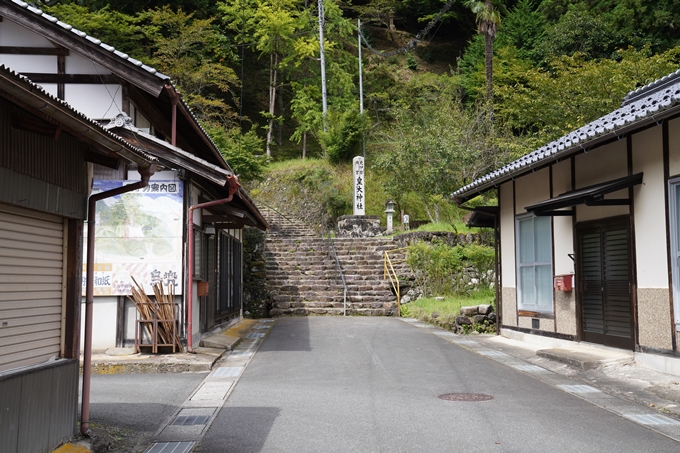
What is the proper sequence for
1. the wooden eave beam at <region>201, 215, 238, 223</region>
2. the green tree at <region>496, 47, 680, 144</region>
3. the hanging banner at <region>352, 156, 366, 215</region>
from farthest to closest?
1. the hanging banner at <region>352, 156, 366, 215</region>
2. the green tree at <region>496, 47, 680, 144</region>
3. the wooden eave beam at <region>201, 215, 238, 223</region>

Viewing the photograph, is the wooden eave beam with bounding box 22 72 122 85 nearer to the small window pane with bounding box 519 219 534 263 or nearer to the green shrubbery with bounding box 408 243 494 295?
the small window pane with bounding box 519 219 534 263

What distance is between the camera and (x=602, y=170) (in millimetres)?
10930

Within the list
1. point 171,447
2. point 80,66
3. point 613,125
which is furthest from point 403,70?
point 171,447

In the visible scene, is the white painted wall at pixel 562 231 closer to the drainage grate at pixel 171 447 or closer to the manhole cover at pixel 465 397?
the manhole cover at pixel 465 397

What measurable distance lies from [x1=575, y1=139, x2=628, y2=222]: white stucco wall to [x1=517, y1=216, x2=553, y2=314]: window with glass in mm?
1394

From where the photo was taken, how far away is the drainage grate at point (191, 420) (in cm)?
702

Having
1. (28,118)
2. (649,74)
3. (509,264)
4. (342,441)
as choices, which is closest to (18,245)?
(28,118)

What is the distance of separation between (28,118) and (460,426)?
16.2ft

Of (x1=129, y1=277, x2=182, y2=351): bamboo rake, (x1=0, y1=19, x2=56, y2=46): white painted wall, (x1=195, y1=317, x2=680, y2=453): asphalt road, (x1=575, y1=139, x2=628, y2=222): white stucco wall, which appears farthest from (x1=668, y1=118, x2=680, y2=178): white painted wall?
(x1=0, y1=19, x2=56, y2=46): white painted wall

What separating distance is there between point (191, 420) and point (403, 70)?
44.4 metres

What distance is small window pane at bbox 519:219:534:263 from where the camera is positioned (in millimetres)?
13789

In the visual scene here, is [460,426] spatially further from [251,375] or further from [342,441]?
[251,375]

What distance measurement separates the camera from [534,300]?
13.6 meters

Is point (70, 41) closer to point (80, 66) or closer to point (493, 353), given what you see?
point (80, 66)
